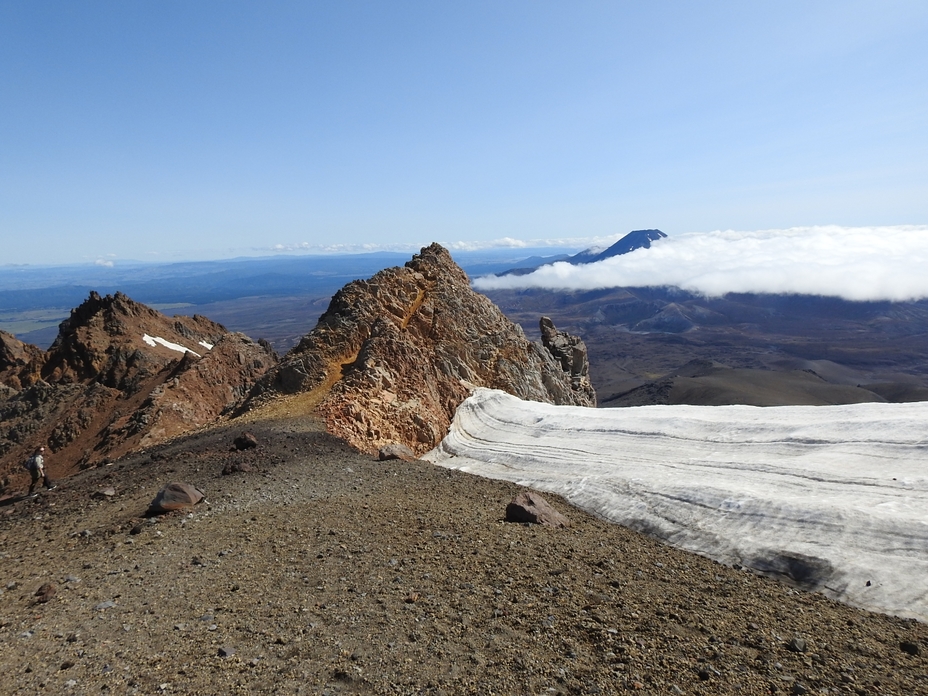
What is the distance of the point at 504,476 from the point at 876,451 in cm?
836

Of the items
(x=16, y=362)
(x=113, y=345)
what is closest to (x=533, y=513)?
(x=113, y=345)

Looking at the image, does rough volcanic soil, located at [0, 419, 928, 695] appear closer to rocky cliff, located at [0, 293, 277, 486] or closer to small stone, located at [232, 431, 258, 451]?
small stone, located at [232, 431, 258, 451]

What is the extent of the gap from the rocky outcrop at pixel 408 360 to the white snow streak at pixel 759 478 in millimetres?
2178

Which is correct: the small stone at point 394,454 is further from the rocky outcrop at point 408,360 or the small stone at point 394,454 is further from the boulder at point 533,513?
the boulder at point 533,513

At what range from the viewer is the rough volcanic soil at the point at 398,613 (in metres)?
5.43

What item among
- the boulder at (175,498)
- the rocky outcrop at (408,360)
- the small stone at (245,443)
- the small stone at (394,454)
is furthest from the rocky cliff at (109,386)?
the boulder at (175,498)

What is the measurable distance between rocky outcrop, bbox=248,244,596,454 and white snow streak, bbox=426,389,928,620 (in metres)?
2.18

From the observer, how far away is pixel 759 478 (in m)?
11.4

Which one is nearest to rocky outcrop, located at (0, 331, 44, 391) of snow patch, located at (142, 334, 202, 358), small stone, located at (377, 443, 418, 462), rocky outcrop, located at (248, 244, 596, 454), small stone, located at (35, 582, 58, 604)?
snow patch, located at (142, 334, 202, 358)

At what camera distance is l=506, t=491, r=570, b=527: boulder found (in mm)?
9859

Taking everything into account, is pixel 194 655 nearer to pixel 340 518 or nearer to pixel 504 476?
pixel 340 518

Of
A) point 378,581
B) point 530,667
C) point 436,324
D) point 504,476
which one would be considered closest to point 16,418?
point 436,324

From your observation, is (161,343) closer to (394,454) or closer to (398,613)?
(394,454)

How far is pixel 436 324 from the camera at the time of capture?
24812 millimetres
